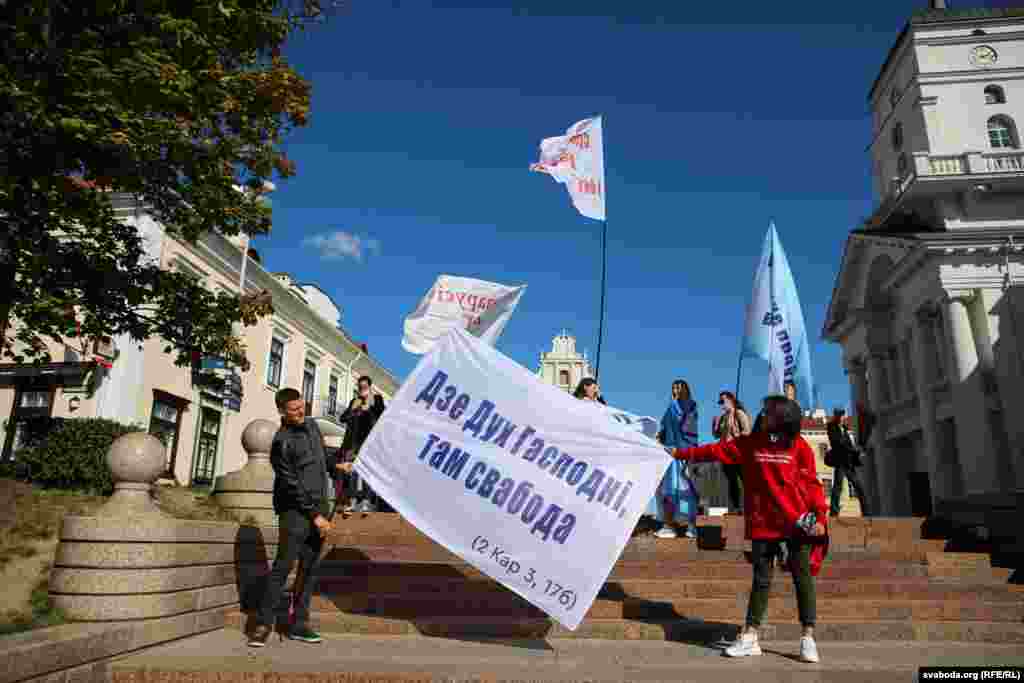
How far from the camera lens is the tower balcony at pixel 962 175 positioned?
23.2m

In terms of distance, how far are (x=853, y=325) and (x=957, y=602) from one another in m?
26.4

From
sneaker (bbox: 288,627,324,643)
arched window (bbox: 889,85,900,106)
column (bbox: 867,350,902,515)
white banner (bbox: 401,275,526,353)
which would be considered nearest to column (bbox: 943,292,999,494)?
column (bbox: 867,350,902,515)

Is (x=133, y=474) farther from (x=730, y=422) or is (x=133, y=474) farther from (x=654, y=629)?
(x=730, y=422)

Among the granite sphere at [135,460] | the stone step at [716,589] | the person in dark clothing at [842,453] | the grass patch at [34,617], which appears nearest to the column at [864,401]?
the person in dark clothing at [842,453]

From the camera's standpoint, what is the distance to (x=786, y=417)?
5.15 meters

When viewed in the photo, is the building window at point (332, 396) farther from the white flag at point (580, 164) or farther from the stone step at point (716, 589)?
the stone step at point (716, 589)

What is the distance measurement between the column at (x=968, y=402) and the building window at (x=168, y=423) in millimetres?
25301

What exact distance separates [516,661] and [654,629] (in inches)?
63.7

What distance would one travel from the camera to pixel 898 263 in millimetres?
24703

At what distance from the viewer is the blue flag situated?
30.2ft

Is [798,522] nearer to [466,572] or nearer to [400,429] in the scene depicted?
[400,429]

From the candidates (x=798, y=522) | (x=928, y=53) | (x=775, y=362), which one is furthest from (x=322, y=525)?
(x=928, y=53)

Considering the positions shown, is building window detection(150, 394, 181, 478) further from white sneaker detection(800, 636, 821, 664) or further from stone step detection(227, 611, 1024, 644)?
white sneaker detection(800, 636, 821, 664)

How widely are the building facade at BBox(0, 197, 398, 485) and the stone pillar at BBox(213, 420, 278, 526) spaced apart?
4261 mm
